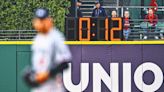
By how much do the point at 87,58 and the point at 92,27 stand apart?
126cm

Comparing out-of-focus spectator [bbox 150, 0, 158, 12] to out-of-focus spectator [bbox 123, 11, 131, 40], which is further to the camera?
out-of-focus spectator [bbox 150, 0, 158, 12]

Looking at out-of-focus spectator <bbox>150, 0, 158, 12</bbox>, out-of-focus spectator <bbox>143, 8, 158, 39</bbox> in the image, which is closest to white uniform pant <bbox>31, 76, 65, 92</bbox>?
out-of-focus spectator <bbox>143, 8, 158, 39</bbox>

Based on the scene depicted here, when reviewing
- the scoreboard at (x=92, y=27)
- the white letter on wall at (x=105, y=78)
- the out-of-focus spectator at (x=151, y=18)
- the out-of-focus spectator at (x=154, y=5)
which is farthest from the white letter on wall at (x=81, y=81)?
the out-of-focus spectator at (x=154, y=5)

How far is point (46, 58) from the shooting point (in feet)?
19.7

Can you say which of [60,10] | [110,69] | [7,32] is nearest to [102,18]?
[110,69]

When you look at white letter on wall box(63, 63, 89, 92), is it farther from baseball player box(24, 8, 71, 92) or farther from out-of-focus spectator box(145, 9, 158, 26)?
baseball player box(24, 8, 71, 92)

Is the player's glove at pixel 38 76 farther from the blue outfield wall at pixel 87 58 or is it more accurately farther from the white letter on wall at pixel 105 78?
the white letter on wall at pixel 105 78

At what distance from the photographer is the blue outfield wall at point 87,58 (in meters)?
17.0

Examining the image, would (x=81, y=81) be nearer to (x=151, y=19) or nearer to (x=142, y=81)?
(x=142, y=81)

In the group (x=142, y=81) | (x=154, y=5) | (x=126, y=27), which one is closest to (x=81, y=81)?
(x=142, y=81)

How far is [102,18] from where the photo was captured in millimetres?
16094

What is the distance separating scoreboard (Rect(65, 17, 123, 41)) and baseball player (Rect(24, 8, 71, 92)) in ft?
32.0

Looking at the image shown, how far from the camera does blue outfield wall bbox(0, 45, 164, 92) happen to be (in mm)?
16984

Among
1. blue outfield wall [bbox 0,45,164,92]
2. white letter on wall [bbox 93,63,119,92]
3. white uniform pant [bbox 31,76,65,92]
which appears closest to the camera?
white uniform pant [bbox 31,76,65,92]
